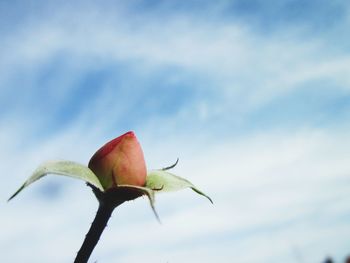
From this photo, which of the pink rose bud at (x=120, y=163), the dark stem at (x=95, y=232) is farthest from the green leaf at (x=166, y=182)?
the dark stem at (x=95, y=232)

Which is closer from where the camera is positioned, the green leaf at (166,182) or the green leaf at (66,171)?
the green leaf at (66,171)

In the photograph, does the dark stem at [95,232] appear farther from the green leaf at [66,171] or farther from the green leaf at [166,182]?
the green leaf at [166,182]

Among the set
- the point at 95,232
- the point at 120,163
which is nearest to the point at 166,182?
the point at 120,163

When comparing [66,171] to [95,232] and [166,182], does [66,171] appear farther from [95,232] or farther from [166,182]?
[166,182]

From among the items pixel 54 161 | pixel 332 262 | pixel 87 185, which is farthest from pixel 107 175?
pixel 332 262

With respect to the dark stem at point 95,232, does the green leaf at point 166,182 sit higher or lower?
higher

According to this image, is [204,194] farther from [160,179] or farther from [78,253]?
[78,253]
